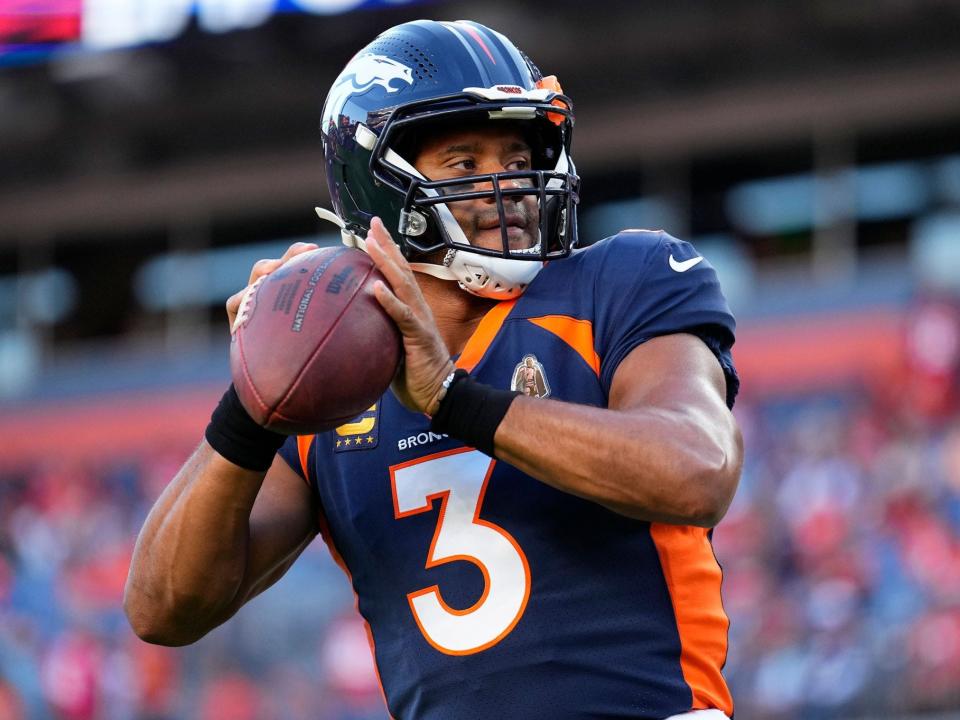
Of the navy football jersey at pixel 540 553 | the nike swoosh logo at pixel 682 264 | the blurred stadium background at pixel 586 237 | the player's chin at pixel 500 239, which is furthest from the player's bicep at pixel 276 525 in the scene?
the blurred stadium background at pixel 586 237

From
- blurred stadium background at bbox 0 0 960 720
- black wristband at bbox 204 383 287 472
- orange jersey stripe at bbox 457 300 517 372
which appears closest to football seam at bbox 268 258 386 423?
black wristband at bbox 204 383 287 472

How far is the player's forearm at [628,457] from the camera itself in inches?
88.7

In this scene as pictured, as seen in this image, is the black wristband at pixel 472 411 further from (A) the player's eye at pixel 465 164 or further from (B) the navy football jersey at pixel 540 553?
(A) the player's eye at pixel 465 164

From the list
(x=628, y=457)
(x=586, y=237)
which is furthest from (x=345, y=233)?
(x=586, y=237)

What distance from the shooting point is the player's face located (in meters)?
2.74

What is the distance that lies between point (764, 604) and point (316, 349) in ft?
18.5

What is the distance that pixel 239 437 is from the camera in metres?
2.52

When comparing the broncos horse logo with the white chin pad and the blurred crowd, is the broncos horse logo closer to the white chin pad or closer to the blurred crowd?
the white chin pad

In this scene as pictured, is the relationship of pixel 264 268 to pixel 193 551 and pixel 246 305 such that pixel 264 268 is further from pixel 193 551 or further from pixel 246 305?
pixel 193 551

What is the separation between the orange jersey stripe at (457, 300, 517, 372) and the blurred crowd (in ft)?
13.9

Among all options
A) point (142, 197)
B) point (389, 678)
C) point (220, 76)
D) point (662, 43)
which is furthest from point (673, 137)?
point (389, 678)

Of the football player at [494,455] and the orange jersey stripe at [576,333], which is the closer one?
the football player at [494,455]

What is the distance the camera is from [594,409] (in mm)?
2326

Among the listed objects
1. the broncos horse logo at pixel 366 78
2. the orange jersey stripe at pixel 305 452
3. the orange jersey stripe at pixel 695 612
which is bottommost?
the orange jersey stripe at pixel 695 612
